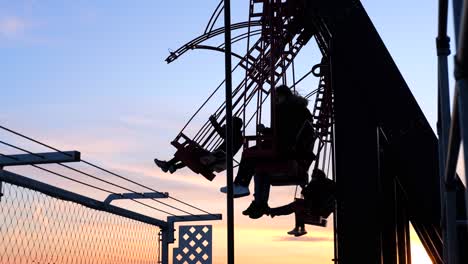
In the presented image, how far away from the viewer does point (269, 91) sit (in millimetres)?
9852

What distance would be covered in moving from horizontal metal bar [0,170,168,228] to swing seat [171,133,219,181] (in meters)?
1.07

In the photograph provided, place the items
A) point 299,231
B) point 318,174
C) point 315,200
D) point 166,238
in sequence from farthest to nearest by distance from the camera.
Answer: point 166,238 < point 299,231 < point 318,174 < point 315,200

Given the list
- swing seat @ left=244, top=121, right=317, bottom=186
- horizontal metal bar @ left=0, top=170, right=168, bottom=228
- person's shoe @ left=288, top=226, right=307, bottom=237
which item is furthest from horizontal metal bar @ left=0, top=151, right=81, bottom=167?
person's shoe @ left=288, top=226, right=307, bottom=237

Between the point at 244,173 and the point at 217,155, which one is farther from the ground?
the point at 217,155

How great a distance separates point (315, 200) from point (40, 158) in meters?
2.97

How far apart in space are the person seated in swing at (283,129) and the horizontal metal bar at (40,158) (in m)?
2.16

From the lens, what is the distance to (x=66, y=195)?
29.7ft

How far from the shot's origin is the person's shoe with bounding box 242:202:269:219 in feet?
31.5

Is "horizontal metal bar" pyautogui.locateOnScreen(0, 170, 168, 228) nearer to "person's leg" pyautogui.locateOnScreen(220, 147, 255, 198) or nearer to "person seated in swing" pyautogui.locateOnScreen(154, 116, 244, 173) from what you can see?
"person seated in swing" pyautogui.locateOnScreen(154, 116, 244, 173)

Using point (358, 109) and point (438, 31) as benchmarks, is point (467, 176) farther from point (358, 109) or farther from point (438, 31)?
point (358, 109)

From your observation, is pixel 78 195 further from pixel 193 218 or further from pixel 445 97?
pixel 445 97

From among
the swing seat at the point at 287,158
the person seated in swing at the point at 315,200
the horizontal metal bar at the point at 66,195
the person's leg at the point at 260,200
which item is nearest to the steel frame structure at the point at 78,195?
the horizontal metal bar at the point at 66,195

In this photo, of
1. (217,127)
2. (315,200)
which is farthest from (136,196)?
(315,200)

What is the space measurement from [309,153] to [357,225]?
1.35 meters
